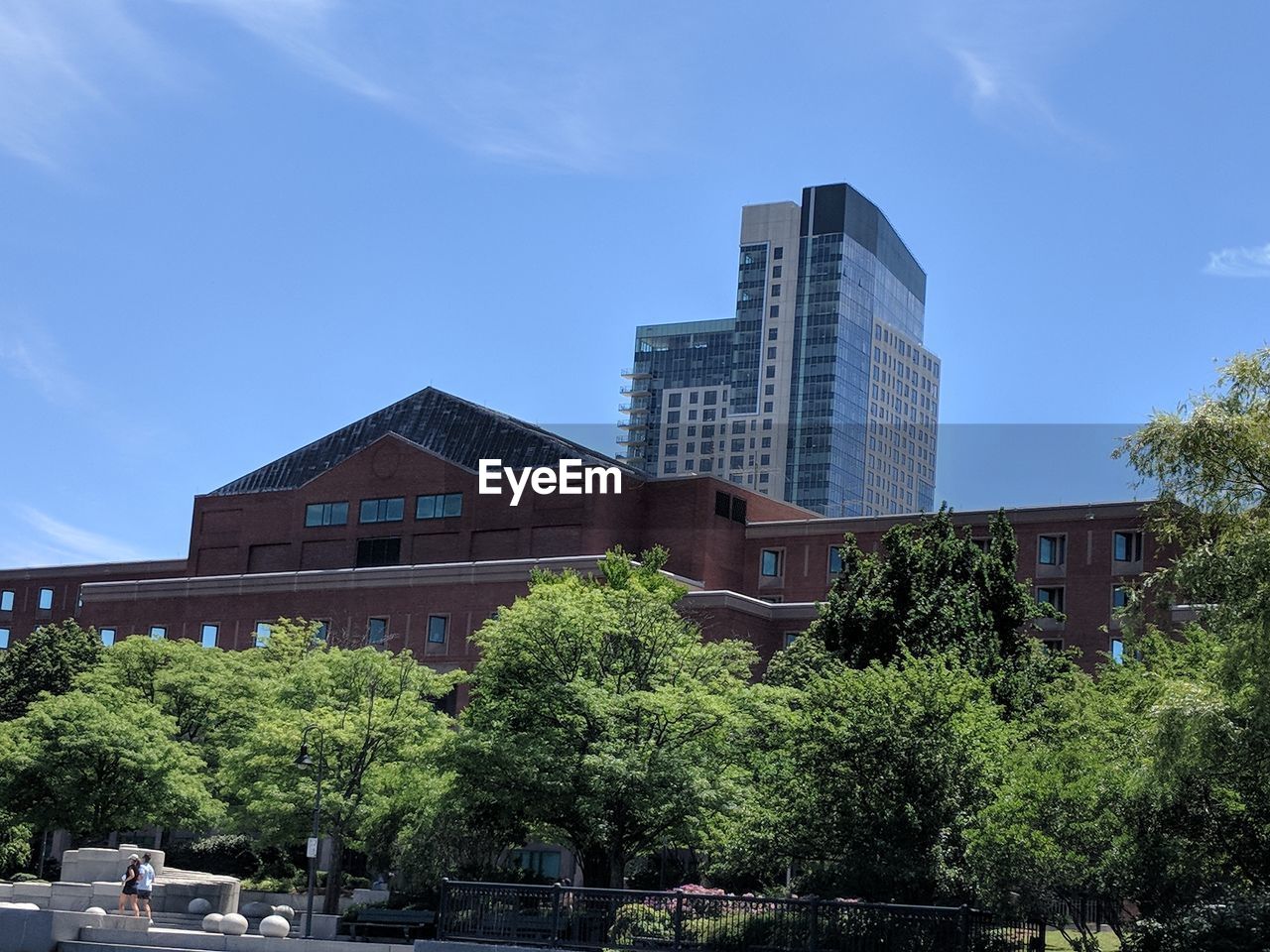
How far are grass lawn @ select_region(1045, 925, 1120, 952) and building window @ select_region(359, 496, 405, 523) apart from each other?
5852 cm

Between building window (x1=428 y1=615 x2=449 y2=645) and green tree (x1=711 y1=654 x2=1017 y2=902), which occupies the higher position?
building window (x1=428 y1=615 x2=449 y2=645)

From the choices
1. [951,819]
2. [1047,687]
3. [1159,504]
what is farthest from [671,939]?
[1047,687]

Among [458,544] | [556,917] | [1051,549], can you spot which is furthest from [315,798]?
[1051,549]

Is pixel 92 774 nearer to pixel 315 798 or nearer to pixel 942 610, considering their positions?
pixel 315 798

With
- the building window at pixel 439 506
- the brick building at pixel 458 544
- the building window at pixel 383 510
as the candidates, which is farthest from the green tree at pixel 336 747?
the building window at pixel 383 510

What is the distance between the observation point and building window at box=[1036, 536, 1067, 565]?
8444 centimetres

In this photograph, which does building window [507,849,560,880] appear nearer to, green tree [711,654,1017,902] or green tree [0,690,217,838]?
green tree [0,690,217,838]

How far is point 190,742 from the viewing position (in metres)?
72.9

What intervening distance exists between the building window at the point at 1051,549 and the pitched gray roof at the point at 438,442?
934 inches

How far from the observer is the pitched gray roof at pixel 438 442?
96.7m

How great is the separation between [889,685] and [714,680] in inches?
541

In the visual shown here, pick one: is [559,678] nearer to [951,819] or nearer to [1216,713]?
[951,819]

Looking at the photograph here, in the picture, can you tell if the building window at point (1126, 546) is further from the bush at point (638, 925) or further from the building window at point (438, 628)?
the bush at point (638, 925)

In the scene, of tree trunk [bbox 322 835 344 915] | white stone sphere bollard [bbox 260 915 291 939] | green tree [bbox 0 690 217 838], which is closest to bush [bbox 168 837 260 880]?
green tree [bbox 0 690 217 838]
